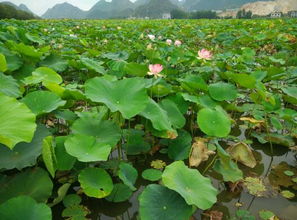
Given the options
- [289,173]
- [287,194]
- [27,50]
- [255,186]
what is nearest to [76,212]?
[255,186]

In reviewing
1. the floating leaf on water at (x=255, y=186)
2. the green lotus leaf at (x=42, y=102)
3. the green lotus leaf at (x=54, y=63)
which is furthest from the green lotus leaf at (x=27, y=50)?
the floating leaf on water at (x=255, y=186)

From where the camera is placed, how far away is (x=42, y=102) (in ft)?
4.29

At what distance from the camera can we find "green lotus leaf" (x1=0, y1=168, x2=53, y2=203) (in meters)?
0.98

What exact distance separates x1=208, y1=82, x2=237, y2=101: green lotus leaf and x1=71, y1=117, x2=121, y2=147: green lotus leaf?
780mm

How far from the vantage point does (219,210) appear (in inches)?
48.1

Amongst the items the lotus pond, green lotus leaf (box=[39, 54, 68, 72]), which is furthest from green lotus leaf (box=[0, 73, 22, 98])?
green lotus leaf (box=[39, 54, 68, 72])

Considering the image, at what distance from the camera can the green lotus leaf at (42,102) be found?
1279 mm

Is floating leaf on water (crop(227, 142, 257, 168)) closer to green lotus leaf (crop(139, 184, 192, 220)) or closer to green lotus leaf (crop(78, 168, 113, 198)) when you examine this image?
green lotus leaf (crop(139, 184, 192, 220))

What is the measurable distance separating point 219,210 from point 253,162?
1.17 feet

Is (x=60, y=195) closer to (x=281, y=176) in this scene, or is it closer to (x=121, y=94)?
(x=121, y=94)

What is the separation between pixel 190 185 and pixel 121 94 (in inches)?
19.7

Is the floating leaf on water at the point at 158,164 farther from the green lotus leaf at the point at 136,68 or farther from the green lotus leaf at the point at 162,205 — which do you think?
the green lotus leaf at the point at 136,68

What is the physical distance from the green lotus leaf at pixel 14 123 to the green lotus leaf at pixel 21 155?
6.3 inches

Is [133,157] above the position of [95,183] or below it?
below
